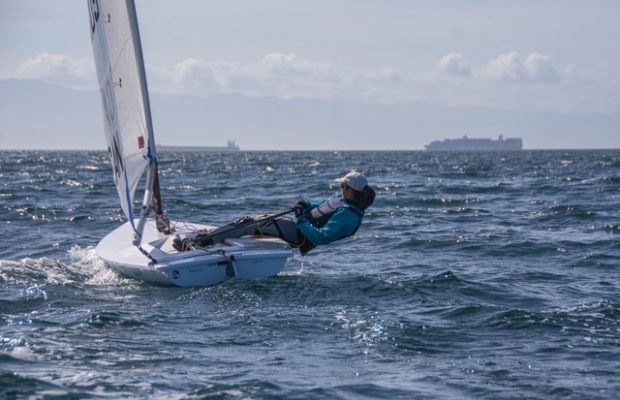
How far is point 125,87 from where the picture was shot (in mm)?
10758

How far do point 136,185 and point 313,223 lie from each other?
2.18 meters

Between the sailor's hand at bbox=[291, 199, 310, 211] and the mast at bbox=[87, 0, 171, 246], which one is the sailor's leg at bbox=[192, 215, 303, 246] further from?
the mast at bbox=[87, 0, 171, 246]

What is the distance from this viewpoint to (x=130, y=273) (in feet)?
33.6

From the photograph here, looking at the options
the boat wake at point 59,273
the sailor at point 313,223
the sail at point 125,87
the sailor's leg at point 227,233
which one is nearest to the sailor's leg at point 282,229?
the sailor at point 313,223

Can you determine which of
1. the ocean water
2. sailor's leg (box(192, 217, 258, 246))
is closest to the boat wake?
the ocean water

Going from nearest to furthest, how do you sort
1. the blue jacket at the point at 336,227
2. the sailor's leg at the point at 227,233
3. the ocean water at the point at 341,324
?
the ocean water at the point at 341,324 → the blue jacket at the point at 336,227 → the sailor's leg at the point at 227,233

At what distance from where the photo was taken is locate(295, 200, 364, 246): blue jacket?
9.84 meters

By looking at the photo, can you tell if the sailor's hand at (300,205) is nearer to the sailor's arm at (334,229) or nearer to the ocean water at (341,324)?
the sailor's arm at (334,229)

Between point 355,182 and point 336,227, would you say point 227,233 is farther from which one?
point 355,182

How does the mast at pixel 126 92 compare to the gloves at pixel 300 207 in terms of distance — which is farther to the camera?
the mast at pixel 126 92

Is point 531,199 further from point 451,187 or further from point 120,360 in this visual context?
point 120,360

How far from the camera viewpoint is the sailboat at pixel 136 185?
9516 millimetres

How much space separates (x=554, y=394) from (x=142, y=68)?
6.47 meters

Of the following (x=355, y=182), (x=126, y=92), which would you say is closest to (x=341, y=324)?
(x=355, y=182)
